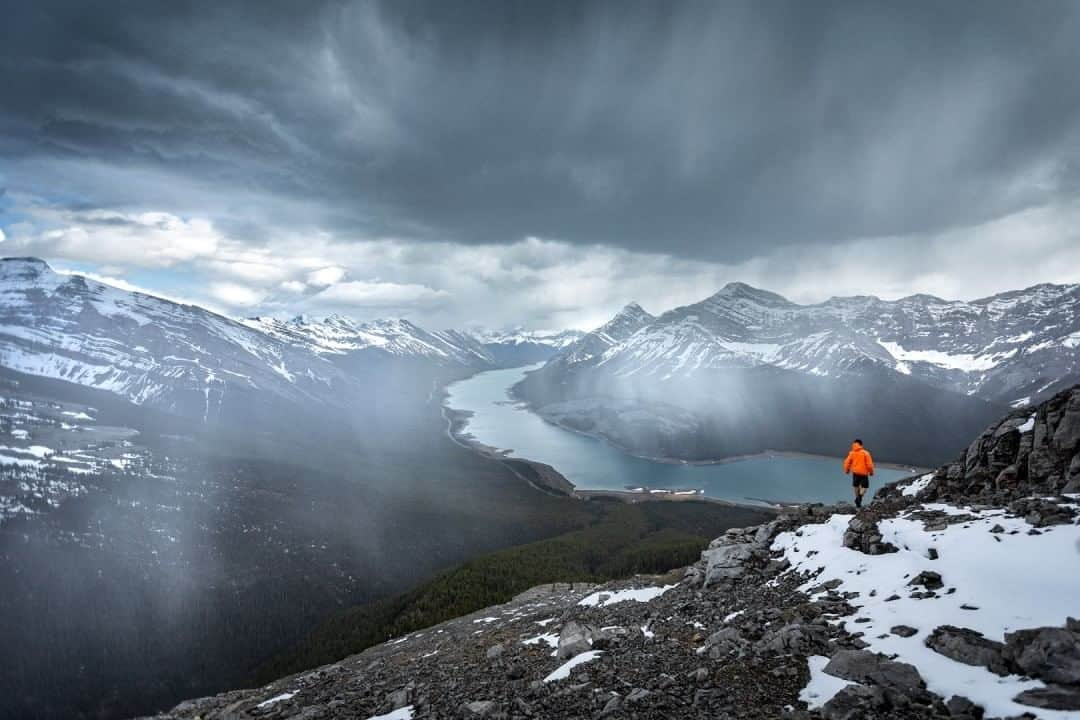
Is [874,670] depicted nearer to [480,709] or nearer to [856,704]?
[856,704]

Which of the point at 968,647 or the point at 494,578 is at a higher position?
the point at 968,647

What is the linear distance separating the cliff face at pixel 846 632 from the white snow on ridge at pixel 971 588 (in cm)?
5

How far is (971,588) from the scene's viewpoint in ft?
44.6

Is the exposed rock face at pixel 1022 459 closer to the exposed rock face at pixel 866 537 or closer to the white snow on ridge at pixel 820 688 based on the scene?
the exposed rock face at pixel 866 537

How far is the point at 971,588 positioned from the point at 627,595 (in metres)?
18.8

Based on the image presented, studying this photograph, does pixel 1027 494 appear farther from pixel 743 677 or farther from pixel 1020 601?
pixel 743 677

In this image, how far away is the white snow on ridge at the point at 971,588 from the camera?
34.9 ft

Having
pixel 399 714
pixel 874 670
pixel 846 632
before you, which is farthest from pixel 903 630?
pixel 399 714

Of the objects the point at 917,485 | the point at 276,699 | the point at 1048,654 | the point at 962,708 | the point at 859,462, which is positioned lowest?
the point at 276,699

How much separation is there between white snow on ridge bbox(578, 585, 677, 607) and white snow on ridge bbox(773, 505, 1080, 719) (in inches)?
423

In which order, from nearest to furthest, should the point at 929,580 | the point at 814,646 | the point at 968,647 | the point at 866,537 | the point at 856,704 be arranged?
the point at 856,704
the point at 968,647
the point at 814,646
the point at 929,580
the point at 866,537

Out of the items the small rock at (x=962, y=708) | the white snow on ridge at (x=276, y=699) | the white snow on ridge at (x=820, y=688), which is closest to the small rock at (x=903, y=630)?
the white snow on ridge at (x=820, y=688)

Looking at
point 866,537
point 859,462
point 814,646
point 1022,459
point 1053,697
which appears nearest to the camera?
point 1053,697

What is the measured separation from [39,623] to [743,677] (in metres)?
218
